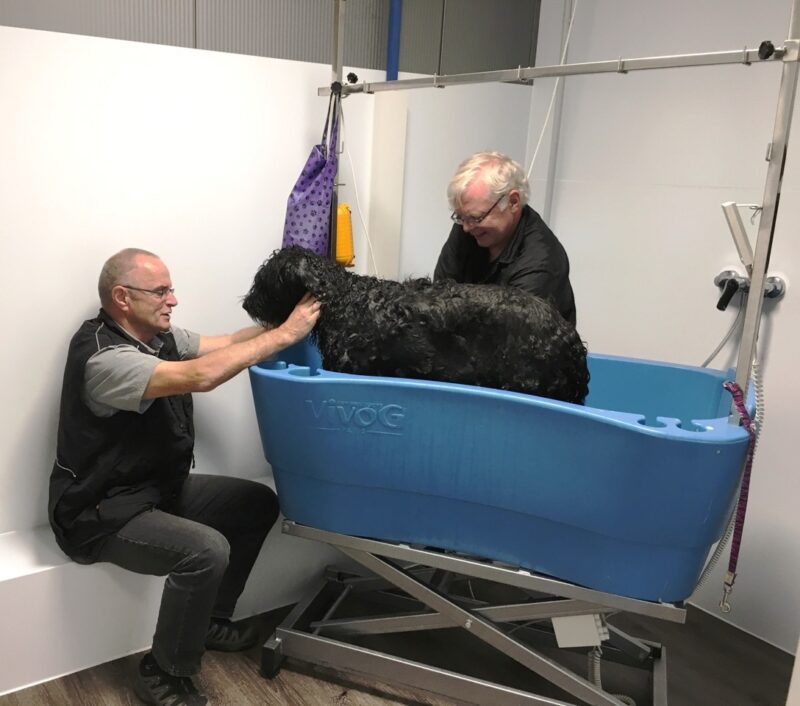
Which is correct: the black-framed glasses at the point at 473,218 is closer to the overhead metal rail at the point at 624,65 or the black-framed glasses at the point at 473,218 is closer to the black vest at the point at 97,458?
the overhead metal rail at the point at 624,65

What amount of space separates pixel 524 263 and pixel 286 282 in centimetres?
59

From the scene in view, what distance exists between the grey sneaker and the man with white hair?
1.26 metres

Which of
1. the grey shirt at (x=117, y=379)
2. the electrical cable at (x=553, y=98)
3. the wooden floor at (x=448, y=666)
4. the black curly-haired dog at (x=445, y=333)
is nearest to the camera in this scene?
the black curly-haired dog at (x=445, y=333)

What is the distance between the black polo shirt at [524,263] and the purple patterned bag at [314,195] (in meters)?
0.38

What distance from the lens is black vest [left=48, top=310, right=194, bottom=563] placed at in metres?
1.80

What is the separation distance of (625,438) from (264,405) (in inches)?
30.8

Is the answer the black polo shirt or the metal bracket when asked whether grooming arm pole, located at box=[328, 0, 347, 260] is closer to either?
the black polo shirt

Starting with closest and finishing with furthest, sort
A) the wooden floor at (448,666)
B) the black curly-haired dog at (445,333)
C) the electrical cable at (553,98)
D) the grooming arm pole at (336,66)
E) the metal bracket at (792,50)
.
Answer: the metal bracket at (792,50) < the black curly-haired dog at (445,333) < the wooden floor at (448,666) < the grooming arm pole at (336,66) < the electrical cable at (553,98)

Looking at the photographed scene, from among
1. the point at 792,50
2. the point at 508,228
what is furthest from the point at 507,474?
the point at 792,50

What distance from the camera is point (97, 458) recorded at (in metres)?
1.81

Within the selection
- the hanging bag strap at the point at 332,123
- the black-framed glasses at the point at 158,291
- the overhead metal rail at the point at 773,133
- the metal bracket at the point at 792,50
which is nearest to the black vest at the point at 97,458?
the black-framed glasses at the point at 158,291

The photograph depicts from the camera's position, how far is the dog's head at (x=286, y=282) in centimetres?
175

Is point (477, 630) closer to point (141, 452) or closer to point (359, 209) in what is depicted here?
point (141, 452)

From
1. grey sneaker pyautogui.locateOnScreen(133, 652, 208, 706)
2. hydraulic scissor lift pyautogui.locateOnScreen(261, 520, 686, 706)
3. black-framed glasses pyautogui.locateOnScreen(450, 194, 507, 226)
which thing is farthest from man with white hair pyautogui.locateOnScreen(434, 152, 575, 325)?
grey sneaker pyautogui.locateOnScreen(133, 652, 208, 706)
